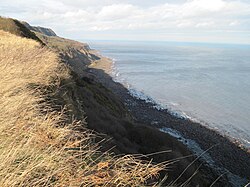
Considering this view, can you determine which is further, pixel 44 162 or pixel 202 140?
pixel 202 140

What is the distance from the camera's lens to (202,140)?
3381 centimetres

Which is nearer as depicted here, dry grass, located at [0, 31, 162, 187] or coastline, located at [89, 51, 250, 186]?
dry grass, located at [0, 31, 162, 187]

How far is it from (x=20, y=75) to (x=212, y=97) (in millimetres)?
55937

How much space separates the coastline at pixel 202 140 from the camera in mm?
Answer: 27016

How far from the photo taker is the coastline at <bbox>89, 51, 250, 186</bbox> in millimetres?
27016

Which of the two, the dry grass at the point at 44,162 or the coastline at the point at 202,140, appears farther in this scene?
the coastline at the point at 202,140

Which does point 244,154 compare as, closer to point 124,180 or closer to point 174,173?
point 174,173

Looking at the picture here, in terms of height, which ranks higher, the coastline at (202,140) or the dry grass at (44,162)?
the dry grass at (44,162)

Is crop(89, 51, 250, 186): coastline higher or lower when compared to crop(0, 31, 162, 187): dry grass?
lower

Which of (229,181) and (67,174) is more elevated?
(67,174)

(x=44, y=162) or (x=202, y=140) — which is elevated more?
(x=44, y=162)

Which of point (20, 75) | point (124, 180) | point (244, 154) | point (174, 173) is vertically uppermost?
point (20, 75)

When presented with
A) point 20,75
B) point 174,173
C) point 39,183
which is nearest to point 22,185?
point 39,183

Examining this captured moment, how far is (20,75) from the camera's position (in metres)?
6.74
